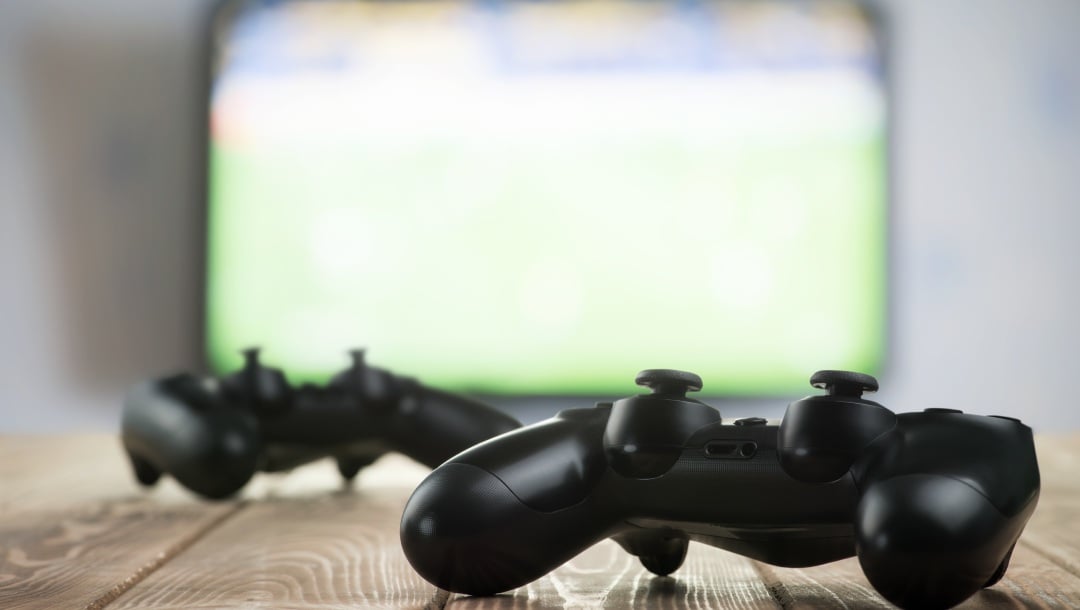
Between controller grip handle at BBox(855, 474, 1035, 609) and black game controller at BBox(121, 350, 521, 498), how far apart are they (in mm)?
411

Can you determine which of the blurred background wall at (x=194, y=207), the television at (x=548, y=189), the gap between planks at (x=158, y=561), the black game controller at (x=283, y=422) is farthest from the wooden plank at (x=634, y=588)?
the blurred background wall at (x=194, y=207)

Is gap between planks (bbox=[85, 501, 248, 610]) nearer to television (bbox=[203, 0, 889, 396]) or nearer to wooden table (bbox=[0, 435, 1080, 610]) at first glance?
wooden table (bbox=[0, 435, 1080, 610])

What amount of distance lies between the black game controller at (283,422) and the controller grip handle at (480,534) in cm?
32

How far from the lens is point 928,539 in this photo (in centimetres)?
36

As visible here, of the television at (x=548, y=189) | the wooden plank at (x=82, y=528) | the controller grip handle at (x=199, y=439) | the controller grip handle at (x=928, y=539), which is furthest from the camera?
the television at (x=548, y=189)

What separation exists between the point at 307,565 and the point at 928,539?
290 mm

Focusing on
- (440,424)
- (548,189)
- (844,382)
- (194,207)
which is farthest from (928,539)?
(194,207)

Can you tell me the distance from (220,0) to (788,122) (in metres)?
0.83

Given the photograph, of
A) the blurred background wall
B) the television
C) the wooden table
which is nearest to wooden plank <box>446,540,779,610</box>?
the wooden table

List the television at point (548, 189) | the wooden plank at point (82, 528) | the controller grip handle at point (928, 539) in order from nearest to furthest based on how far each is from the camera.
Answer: the controller grip handle at point (928, 539) < the wooden plank at point (82, 528) < the television at point (548, 189)

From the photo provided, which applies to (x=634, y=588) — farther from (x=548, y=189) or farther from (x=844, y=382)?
(x=548, y=189)

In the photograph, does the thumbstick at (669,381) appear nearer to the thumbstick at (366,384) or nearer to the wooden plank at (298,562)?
the wooden plank at (298,562)

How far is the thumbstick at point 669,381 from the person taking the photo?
1.43ft

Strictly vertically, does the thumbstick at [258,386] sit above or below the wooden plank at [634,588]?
above
